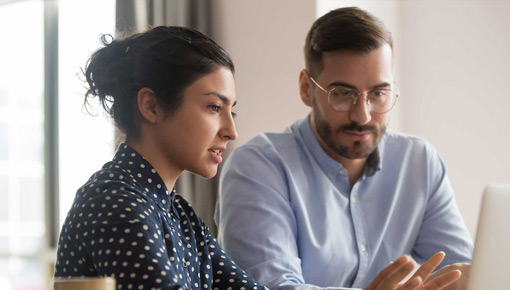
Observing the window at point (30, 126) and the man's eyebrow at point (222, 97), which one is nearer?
the man's eyebrow at point (222, 97)

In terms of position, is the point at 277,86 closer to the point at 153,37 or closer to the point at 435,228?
the point at 435,228

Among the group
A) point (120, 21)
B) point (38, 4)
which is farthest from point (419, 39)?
point (38, 4)

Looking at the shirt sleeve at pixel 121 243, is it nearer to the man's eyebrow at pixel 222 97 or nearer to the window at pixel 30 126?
the man's eyebrow at pixel 222 97

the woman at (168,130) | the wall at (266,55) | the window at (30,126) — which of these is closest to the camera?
the woman at (168,130)

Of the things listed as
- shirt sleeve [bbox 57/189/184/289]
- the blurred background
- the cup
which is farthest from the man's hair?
the cup

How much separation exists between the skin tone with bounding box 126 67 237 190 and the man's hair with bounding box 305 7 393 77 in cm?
65

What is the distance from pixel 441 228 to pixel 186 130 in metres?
0.94

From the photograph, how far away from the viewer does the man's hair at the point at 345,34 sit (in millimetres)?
1862

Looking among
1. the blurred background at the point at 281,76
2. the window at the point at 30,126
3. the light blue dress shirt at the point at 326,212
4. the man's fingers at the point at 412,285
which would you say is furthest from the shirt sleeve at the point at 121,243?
the window at the point at 30,126

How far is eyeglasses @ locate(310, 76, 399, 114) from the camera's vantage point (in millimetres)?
1874

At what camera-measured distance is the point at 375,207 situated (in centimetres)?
192

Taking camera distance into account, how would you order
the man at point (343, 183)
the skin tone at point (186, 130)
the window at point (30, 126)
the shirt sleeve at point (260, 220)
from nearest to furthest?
the skin tone at point (186, 130) < the shirt sleeve at point (260, 220) < the man at point (343, 183) < the window at point (30, 126)

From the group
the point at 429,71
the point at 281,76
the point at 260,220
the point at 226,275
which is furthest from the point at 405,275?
the point at 429,71

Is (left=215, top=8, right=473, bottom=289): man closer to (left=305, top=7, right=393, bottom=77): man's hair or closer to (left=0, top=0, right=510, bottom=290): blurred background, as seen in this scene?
(left=305, top=7, right=393, bottom=77): man's hair
